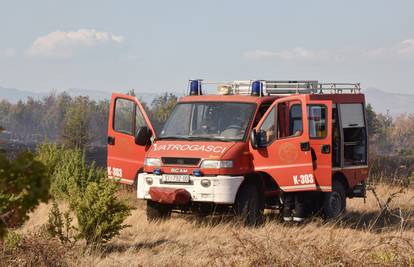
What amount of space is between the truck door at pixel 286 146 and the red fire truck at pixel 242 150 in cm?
2

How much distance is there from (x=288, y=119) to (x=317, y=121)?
1.60ft

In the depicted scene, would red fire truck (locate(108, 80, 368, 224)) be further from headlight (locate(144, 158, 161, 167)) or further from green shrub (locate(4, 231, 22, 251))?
green shrub (locate(4, 231, 22, 251))

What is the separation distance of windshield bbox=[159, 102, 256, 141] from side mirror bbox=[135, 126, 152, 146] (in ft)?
0.99

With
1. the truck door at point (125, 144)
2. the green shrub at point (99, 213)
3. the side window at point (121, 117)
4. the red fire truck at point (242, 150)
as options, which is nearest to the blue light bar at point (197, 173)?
the red fire truck at point (242, 150)

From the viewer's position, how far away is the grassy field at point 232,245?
839 cm

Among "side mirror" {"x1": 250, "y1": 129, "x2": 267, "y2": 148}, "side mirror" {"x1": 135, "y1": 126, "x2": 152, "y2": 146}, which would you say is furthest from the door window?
"side mirror" {"x1": 250, "y1": 129, "x2": 267, "y2": 148}

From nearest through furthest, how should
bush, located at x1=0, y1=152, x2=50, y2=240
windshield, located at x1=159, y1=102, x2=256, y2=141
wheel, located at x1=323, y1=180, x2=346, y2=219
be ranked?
bush, located at x1=0, y1=152, x2=50, y2=240 < windshield, located at x1=159, y1=102, x2=256, y2=141 < wheel, located at x1=323, y1=180, x2=346, y2=219

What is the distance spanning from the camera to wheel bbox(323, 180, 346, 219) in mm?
13883

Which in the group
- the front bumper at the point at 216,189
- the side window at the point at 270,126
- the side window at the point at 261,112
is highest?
the side window at the point at 261,112

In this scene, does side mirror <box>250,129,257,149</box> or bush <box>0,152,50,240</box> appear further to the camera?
side mirror <box>250,129,257,149</box>

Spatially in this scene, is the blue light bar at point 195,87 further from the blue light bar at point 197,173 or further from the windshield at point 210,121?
the blue light bar at point 197,173

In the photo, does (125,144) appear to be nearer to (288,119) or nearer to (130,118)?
(130,118)

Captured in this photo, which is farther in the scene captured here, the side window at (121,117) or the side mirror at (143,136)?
the side window at (121,117)

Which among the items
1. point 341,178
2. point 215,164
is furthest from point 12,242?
point 341,178
